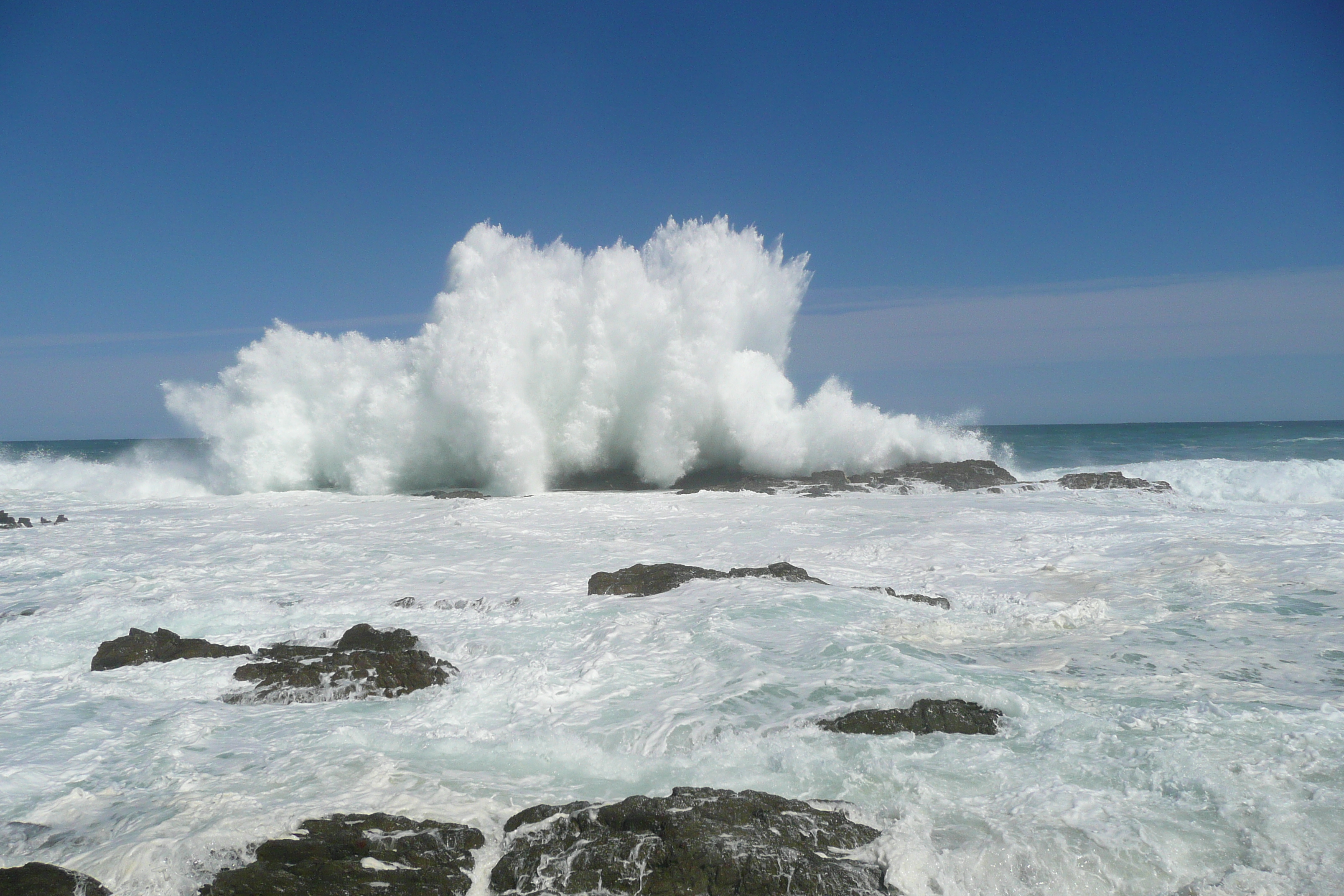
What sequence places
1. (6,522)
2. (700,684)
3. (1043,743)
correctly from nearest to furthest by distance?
(1043,743) < (700,684) < (6,522)

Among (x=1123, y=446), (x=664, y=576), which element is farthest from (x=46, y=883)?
(x=1123, y=446)

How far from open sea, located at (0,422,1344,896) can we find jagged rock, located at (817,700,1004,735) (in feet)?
0.39

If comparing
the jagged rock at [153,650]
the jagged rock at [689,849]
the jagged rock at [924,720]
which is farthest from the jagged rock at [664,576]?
the jagged rock at [689,849]

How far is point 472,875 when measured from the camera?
3.31m

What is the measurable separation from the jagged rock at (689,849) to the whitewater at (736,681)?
0.61 ft

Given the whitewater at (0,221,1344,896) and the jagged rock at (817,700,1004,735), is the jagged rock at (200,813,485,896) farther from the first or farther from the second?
the jagged rock at (817,700,1004,735)

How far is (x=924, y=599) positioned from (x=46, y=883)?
23.6 ft

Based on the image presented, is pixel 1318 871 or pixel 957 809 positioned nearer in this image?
pixel 1318 871

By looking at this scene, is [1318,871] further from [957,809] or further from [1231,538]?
[1231,538]

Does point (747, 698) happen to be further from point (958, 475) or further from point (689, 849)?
point (958, 475)

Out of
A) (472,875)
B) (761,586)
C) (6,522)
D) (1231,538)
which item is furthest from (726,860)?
(6,522)

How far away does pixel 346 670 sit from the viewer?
6.00m

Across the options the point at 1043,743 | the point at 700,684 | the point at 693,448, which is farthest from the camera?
the point at 693,448

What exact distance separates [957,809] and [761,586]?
4927 millimetres
